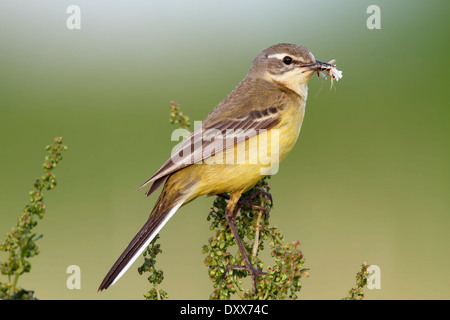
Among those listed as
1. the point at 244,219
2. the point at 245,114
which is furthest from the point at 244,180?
the point at 245,114

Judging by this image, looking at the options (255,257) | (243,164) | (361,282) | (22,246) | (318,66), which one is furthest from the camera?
(318,66)

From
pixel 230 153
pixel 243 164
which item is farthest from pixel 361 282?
pixel 230 153

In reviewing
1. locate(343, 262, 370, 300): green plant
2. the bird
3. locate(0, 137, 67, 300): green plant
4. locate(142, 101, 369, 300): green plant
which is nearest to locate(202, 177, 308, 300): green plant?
locate(142, 101, 369, 300): green plant

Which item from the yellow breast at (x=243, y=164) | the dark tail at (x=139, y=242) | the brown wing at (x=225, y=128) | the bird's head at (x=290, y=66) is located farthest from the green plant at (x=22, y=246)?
the bird's head at (x=290, y=66)

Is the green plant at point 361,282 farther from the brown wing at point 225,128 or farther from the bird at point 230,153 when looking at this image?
the brown wing at point 225,128

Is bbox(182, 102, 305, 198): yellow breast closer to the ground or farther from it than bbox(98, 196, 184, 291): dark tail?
farther from it

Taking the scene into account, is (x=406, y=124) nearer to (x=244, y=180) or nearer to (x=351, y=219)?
(x=351, y=219)

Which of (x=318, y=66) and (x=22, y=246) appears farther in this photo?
(x=318, y=66)

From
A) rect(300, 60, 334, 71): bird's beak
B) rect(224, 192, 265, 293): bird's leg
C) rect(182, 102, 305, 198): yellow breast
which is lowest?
rect(224, 192, 265, 293): bird's leg

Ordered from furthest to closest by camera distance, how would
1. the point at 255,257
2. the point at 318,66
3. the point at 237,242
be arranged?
the point at 318,66 < the point at 237,242 < the point at 255,257

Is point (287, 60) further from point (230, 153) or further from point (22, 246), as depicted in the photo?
point (22, 246)

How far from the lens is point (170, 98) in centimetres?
1099

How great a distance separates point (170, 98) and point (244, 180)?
6.63 metres

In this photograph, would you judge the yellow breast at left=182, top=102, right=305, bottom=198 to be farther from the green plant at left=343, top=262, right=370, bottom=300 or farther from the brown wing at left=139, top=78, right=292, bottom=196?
the green plant at left=343, top=262, right=370, bottom=300
